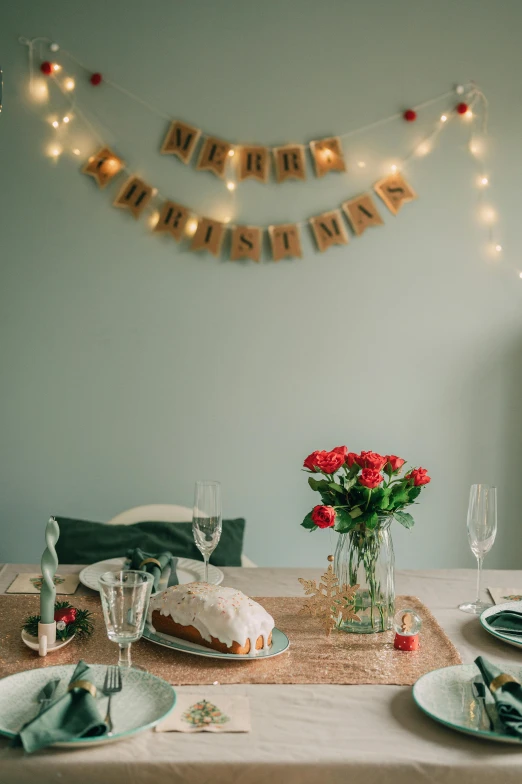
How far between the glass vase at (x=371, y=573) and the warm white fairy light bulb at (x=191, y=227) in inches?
64.8

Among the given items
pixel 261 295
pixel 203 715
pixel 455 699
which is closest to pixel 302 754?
pixel 203 715

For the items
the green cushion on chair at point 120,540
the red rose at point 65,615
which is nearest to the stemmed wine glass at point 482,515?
the red rose at point 65,615

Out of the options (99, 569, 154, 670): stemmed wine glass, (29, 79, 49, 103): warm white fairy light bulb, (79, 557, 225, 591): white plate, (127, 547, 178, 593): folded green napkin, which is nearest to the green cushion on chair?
(79, 557, 225, 591): white plate

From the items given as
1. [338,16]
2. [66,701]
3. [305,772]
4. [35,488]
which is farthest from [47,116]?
[305,772]

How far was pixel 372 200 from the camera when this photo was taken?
290 centimetres

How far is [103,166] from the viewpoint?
2.81 m

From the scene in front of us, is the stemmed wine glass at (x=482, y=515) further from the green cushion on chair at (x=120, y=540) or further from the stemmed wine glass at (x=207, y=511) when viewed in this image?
the green cushion on chair at (x=120, y=540)

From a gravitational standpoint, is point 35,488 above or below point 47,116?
below

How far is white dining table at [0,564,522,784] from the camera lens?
1.01 metres

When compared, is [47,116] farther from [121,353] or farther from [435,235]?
[435,235]

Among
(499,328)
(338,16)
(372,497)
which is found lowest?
(372,497)

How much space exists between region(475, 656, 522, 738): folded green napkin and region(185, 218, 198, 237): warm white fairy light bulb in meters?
2.01

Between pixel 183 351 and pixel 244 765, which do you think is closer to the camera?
pixel 244 765

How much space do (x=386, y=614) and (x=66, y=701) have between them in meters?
0.67
